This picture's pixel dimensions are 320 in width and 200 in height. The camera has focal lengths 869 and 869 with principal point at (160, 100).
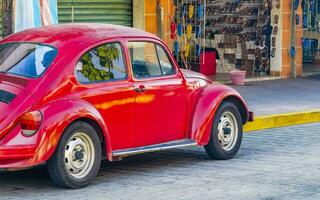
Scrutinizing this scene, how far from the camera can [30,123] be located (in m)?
7.95

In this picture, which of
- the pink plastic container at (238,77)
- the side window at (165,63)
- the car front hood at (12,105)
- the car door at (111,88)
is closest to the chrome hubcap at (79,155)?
the car door at (111,88)

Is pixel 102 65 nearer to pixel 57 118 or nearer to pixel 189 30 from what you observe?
pixel 57 118

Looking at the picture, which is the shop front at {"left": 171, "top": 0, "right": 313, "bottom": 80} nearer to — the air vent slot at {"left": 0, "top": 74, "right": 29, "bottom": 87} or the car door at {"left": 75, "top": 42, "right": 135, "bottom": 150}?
the car door at {"left": 75, "top": 42, "right": 135, "bottom": 150}

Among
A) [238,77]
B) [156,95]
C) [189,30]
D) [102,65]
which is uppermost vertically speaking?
[189,30]

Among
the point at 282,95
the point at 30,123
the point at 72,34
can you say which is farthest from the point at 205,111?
the point at 282,95

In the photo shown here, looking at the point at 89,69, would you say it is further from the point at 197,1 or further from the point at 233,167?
the point at 197,1

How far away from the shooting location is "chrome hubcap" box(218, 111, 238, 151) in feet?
32.7

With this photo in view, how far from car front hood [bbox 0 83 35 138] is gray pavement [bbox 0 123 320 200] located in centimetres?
69

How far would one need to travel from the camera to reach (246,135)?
1223 centimetres

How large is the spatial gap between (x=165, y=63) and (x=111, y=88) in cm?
109

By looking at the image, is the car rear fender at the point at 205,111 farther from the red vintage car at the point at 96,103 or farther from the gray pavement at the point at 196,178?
the gray pavement at the point at 196,178

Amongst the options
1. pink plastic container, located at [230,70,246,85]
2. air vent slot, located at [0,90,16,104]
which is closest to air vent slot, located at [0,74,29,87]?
air vent slot, located at [0,90,16,104]

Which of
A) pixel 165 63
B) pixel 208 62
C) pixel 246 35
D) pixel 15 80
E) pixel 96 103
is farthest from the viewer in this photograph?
pixel 246 35

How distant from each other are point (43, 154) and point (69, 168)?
38 centimetres
